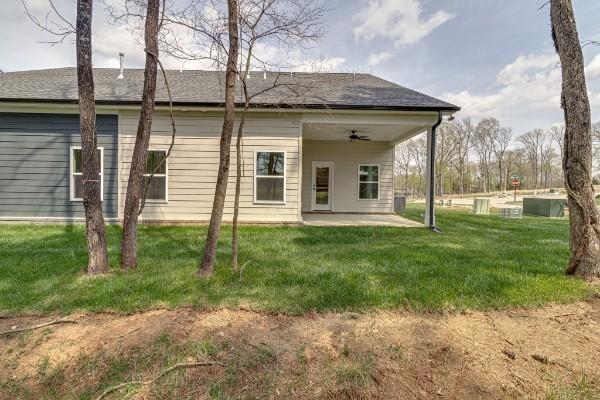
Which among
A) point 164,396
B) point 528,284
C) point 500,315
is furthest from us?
point 528,284

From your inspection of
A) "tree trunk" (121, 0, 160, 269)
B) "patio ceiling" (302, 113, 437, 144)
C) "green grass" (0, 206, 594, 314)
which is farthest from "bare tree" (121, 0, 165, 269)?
"patio ceiling" (302, 113, 437, 144)

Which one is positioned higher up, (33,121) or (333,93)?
(333,93)

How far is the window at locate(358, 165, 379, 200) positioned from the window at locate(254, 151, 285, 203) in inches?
165

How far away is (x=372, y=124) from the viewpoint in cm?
808

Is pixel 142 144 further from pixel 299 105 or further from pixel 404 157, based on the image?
pixel 404 157

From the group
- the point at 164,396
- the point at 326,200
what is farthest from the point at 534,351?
the point at 326,200

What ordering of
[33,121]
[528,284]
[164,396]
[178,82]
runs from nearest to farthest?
[164,396] < [528,284] < [33,121] < [178,82]

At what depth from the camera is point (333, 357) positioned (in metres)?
2.41

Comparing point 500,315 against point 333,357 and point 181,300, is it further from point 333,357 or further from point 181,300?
point 181,300

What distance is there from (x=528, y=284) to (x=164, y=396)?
4029 millimetres

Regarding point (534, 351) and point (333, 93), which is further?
point (333, 93)

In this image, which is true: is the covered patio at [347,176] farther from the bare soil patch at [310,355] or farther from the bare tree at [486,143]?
the bare tree at [486,143]

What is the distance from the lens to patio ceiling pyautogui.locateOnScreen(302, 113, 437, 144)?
7844 mm

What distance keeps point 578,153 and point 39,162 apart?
10.8 m
